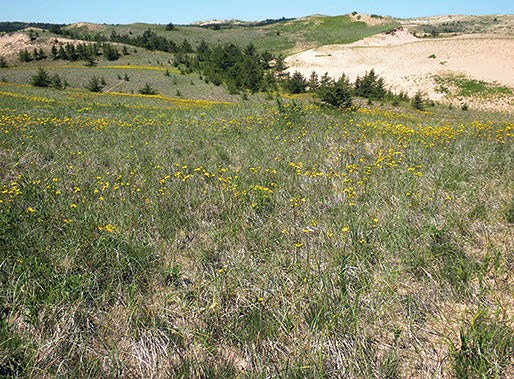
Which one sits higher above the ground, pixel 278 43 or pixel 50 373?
pixel 278 43

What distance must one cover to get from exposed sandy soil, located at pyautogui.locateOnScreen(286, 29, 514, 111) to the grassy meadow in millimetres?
31850

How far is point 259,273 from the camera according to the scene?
3033mm

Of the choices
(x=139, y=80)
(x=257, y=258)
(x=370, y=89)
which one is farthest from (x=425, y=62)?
(x=257, y=258)

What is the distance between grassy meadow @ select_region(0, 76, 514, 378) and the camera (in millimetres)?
2230

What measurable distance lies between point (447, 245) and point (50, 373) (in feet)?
12.5

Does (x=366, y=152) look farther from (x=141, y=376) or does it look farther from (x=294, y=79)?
(x=294, y=79)

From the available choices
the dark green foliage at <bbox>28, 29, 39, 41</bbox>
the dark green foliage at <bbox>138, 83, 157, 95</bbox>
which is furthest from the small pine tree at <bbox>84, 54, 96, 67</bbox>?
the dark green foliage at <bbox>28, 29, 39, 41</bbox>

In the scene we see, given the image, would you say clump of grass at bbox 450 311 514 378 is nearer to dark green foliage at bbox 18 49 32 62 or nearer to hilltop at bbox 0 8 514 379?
hilltop at bbox 0 8 514 379

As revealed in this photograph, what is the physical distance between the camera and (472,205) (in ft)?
13.7

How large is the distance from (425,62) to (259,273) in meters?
50.1

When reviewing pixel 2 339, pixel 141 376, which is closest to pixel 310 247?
pixel 141 376

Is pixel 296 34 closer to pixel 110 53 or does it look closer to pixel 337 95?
pixel 110 53

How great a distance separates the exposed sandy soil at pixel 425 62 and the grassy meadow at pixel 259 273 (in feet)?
104

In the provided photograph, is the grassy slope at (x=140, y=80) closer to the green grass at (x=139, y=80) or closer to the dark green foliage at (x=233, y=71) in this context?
the green grass at (x=139, y=80)
